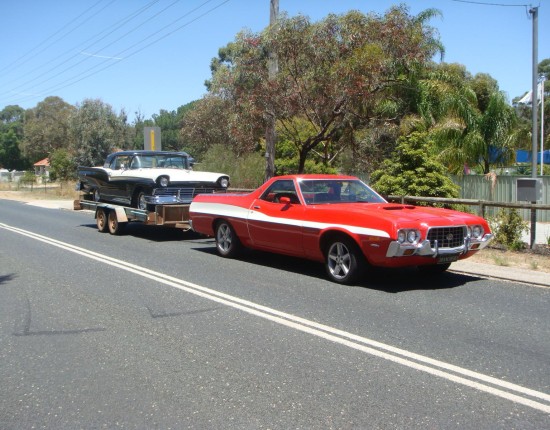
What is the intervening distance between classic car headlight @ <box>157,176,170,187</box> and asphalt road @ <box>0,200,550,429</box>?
4.34 m

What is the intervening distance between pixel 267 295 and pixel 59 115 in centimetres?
7275

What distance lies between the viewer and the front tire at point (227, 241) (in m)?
10.9

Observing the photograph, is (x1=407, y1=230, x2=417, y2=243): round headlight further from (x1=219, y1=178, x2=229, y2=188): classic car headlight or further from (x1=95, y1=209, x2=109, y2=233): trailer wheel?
(x1=95, y1=209, x2=109, y2=233): trailer wheel

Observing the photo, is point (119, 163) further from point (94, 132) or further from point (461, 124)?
point (94, 132)

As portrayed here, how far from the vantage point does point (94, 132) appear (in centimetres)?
4484

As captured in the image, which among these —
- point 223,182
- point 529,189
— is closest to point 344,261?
point 529,189

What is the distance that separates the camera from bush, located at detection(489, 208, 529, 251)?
11.6 m

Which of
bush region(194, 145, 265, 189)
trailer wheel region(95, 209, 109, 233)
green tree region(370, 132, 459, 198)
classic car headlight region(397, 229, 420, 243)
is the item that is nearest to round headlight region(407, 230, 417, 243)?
classic car headlight region(397, 229, 420, 243)

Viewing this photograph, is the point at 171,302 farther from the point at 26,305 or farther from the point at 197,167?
the point at 197,167

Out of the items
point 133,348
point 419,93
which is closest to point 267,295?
point 133,348

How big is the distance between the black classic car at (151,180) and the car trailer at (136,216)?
0.26 m

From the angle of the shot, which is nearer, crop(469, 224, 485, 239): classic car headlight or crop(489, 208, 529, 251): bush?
crop(469, 224, 485, 239): classic car headlight

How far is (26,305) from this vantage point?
745 cm

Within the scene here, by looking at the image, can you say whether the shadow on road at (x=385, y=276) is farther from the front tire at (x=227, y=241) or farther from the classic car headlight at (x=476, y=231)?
the classic car headlight at (x=476, y=231)
